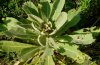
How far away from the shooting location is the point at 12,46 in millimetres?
5168

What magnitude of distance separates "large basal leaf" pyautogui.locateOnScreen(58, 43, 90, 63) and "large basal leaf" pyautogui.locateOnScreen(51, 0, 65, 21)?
578 mm

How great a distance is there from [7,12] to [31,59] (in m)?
1.20

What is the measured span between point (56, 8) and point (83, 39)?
2.66 feet

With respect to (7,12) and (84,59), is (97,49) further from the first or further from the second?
(7,12)

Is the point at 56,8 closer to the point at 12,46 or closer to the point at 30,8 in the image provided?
the point at 30,8

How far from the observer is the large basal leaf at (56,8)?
5230mm

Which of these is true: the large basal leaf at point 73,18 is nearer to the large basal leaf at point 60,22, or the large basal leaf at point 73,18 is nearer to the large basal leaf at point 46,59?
the large basal leaf at point 60,22

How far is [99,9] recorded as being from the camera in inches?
245

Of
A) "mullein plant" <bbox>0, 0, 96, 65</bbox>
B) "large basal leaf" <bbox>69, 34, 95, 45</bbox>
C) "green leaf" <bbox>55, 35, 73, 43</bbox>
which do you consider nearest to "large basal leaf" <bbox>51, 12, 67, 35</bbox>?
"mullein plant" <bbox>0, 0, 96, 65</bbox>

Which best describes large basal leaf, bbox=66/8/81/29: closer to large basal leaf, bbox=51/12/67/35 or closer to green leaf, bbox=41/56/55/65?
large basal leaf, bbox=51/12/67/35

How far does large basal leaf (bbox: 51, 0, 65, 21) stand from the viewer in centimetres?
523

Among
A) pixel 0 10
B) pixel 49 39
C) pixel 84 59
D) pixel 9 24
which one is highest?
pixel 0 10

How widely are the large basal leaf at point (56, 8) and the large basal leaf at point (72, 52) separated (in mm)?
578

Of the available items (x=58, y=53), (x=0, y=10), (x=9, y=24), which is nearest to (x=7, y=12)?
(x=0, y=10)
